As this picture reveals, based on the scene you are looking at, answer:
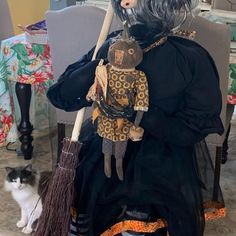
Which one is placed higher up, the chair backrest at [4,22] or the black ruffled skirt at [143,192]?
the chair backrest at [4,22]

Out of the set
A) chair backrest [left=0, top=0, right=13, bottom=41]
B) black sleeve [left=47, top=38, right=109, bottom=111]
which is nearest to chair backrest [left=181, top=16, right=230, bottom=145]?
black sleeve [left=47, top=38, right=109, bottom=111]

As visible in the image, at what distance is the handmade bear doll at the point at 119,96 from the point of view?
1.18 m

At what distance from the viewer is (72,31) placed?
1.62m

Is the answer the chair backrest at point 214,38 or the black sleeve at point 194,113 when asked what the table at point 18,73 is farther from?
the black sleeve at point 194,113

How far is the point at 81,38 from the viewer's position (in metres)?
1.62

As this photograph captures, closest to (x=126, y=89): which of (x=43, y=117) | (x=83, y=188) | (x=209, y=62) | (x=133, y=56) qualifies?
(x=133, y=56)

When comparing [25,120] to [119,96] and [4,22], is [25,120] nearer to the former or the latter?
[4,22]

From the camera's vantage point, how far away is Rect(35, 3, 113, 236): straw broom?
1360 millimetres

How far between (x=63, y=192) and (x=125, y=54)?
0.46 meters

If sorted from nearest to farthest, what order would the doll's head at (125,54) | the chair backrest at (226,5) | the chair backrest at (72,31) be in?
the doll's head at (125,54), the chair backrest at (72,31), the chair backrest at (226,5)

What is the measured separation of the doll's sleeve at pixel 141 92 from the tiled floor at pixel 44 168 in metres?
0.83

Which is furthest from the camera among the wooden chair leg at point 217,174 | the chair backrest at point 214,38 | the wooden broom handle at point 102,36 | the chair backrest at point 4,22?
the chair backrest at point 4,22

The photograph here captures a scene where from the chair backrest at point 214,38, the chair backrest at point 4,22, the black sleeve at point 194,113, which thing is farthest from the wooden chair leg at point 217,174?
the chair backrest at point 4,22

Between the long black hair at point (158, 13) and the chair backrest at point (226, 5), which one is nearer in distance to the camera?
the long black hair at point (158, 13)
